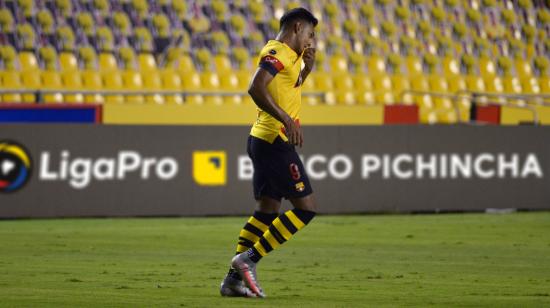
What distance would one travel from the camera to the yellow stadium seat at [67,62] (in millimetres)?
20797

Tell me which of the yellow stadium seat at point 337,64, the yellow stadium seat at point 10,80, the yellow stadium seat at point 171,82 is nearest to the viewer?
the yellow stadium seat at point 10,80

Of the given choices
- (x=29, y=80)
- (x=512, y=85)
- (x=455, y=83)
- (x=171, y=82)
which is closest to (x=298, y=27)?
(x=29, y=80)

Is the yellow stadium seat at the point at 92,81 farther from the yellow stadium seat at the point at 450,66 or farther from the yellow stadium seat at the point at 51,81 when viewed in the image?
the yellow stadium seat at the point at 450,66

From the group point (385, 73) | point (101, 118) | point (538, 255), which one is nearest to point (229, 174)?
point (101, 118)

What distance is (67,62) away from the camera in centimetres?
2089

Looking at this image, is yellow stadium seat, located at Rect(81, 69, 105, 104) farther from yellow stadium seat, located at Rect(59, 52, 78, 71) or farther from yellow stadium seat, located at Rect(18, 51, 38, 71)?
Result: yellow stadium seat, located at Rect(18, 51, 38, 71)

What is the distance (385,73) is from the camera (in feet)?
81.0

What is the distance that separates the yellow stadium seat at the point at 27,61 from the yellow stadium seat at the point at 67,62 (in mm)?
478

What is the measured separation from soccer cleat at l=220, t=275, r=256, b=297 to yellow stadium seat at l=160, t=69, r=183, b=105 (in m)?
13.7

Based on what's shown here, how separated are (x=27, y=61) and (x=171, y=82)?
2662 millimetres

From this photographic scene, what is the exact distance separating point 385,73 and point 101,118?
867 cm

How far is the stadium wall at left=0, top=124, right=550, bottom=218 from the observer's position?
16.0m

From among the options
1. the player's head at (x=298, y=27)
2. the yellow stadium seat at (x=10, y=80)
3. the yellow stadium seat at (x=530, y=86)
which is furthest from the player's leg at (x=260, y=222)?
the yellow stadium seat at (x=530, y=86)

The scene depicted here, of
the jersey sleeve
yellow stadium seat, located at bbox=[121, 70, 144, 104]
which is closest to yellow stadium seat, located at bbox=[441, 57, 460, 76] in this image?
yellow stadium seat, located at bbox=[121, 70, 144, 104]
